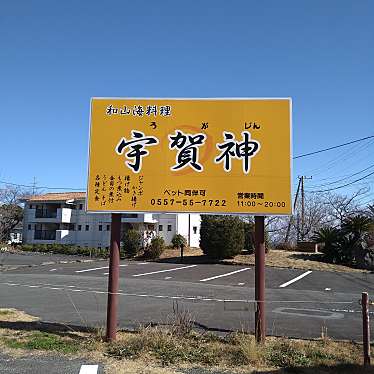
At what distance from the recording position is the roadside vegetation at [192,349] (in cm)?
601

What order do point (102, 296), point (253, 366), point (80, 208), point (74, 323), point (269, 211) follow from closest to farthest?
point (253, 366), point (269, 211), point (74, 323), point (102, 296), point (80, 208)

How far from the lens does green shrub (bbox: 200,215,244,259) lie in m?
28.9

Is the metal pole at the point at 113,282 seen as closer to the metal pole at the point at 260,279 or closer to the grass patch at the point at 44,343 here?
the grass patch at the point at 44,343

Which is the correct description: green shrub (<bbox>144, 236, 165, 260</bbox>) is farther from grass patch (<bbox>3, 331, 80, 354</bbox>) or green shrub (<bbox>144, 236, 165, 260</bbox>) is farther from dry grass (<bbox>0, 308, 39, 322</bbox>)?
grass patch (<bbox>3, 331, 80, 354</bbox>)

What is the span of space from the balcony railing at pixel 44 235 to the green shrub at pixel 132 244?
1903 centimetres

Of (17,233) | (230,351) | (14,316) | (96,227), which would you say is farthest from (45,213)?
(230,351)

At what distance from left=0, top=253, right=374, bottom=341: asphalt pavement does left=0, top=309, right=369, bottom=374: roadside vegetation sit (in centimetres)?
99

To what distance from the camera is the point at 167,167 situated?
761cm

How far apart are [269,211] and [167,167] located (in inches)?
72.3

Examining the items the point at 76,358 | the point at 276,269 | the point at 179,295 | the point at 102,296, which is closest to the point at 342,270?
the point at 276,269

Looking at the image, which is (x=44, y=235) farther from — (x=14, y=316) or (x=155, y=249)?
(x=14, y=316)

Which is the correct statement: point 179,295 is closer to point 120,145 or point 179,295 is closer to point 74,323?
point 74,323

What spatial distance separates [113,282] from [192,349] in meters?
1.75

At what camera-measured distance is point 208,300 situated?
1265 cm
